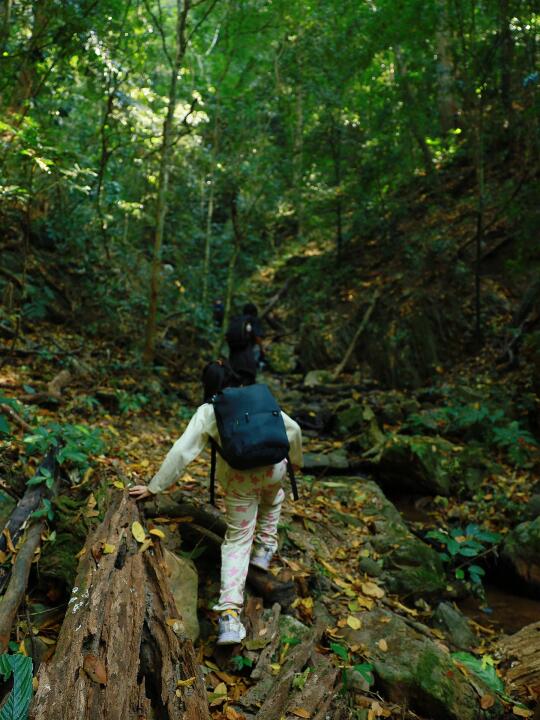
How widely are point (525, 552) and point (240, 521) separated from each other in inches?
141

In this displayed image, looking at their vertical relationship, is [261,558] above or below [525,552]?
above

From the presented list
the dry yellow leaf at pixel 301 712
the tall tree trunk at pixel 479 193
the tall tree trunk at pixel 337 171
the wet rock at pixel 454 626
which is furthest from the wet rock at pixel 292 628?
the tall tree trunk at pixel 337 171

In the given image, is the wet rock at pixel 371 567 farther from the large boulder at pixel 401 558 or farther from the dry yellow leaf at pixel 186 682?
the dry yellow leaf at pixel 186 682

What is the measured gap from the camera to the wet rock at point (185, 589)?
117 inches

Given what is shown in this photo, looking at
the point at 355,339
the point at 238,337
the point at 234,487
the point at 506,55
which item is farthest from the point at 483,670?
the point at 506,55

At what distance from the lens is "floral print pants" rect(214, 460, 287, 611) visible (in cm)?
303

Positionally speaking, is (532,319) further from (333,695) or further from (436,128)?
(436,128)

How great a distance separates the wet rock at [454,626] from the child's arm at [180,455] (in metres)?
2.76

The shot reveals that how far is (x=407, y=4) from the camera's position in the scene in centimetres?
952

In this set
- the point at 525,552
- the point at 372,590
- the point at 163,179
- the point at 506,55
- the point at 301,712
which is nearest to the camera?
the point at 301,712

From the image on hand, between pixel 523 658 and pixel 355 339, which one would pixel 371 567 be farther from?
pixel 355 339

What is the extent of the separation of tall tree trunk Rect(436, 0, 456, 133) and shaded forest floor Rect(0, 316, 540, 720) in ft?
24.0

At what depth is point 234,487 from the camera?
3.29 metres

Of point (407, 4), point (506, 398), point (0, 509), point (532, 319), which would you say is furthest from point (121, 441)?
point (407, 4)
